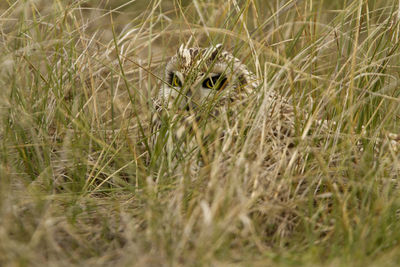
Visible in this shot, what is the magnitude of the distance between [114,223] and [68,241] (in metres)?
0.20

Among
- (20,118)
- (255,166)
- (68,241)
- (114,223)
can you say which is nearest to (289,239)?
(255,166)

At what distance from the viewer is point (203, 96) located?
2482 millimetres

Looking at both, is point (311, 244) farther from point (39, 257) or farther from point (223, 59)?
point (223, 59)

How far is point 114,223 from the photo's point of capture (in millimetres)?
1794

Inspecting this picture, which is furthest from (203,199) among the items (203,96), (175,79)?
(175,79)

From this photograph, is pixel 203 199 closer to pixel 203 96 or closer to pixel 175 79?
pixel 203 96

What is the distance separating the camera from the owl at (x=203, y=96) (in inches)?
86.0

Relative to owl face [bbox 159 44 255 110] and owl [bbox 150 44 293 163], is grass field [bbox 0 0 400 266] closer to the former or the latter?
owl [bbox 150 44 293 163]

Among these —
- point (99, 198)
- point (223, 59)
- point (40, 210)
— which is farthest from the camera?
point (223, 59)

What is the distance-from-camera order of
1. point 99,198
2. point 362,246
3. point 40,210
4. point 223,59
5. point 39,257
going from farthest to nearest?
point 223,59, point 99,198, point 40,210, point 362,246, point 39,257

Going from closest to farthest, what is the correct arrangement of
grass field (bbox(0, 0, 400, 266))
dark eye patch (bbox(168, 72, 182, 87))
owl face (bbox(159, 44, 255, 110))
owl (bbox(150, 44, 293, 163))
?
1. grass field (bbox(0, 0, 400, 266))
2. owl (bbox(150, 44, 293, 163))
3. owl face (bbox(159, 44, 255, 110))
4. dark eye patch (bbox(168, 72, 182, 87))

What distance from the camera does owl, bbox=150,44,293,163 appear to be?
2.18 m

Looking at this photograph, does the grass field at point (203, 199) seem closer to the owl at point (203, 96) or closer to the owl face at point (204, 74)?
the owl at point (203, 96)

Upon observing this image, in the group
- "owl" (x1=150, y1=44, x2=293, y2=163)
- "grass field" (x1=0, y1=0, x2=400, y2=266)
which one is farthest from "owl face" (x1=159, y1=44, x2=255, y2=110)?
"grass field" (x1=0, y1=0, x2=400, y2=266)
